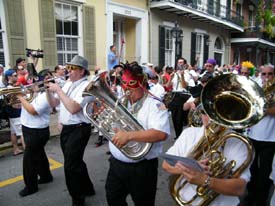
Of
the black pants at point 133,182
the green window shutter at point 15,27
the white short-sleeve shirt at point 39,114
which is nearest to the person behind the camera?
the black pants at point 133,182

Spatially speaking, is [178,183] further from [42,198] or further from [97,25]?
[97,25]

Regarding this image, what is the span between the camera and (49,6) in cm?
877

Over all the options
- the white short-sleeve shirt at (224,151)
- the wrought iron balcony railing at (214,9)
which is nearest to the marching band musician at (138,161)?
the white short-sleeve shirt at (224,151)

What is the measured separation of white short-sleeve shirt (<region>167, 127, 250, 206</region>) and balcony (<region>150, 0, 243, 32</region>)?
11.8 m

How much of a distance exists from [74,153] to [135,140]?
1.22 m

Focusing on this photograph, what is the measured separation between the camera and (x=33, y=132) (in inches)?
136

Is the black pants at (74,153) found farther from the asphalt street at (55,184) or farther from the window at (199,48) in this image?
the window at (199,48)

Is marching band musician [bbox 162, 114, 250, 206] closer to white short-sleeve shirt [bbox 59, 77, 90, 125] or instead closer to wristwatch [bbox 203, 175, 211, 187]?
wristwatch [bbox 203, 175, 211, 187]

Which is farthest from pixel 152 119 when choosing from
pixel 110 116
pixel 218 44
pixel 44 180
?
pixel 218 44

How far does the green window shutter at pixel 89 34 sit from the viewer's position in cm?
995

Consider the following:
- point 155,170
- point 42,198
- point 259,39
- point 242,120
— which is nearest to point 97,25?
point 42,198

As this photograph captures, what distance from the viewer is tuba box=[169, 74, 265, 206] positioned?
1.61 meters

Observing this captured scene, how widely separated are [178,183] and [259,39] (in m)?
23.4

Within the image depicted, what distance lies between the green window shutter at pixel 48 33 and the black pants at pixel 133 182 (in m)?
7.40
